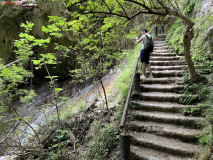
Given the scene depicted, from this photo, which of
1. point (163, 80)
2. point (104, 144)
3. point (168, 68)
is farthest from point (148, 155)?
point (168, 68)

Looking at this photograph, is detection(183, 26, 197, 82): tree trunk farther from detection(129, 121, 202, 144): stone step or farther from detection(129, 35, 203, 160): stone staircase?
detection(129, 121, 202, 144): stone step

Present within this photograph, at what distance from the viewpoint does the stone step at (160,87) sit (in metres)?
4.71

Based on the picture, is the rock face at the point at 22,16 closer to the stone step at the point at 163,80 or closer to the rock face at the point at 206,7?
the stone step at the point at 163,80

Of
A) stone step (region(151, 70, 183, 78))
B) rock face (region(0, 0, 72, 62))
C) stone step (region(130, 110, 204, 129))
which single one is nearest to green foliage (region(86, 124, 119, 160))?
stone step (region(130, 110, 204, 129))

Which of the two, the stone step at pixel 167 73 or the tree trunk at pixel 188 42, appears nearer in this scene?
the tree trunk at pixel 188 42

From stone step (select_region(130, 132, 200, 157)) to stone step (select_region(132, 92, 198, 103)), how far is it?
144 centimetres

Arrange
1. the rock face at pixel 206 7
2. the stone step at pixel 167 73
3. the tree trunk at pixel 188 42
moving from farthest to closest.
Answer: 1. the rock face at pixel 206 7
2. the stone step at pixel 167 73
3. the tree trunk at pixel 188 42

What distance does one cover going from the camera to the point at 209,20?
5152 mm

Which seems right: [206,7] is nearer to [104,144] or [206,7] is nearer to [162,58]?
[162,58]

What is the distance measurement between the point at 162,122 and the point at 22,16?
13116 millimetres

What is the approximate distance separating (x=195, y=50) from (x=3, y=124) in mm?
8744

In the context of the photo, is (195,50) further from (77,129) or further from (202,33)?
(77,129)

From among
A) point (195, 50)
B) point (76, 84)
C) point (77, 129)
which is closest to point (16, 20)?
point (76, 84)

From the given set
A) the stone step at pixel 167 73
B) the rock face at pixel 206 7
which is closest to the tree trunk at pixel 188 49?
the stone step at pixel 167 73
